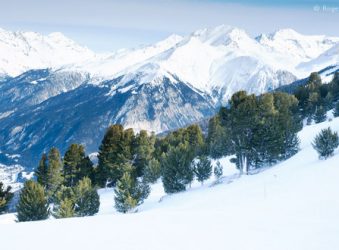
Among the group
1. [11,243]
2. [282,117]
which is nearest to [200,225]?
[11,243]

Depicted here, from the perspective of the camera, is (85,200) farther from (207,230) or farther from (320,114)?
(320,114)

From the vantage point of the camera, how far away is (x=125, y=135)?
79.0 meters

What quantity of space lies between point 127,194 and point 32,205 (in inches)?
470

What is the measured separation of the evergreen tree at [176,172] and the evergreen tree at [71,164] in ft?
59.7

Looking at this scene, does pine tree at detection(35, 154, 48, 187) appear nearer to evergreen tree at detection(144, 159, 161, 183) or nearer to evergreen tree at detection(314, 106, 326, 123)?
evergreen tree at detection(144, 159, 161, 183)

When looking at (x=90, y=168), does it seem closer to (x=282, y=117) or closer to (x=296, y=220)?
(x=282, y=117)

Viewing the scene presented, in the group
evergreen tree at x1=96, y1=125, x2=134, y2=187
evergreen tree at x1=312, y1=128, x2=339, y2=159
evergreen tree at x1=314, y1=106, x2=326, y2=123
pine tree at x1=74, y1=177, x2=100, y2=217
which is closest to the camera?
pine tree at x1=74, y1=177, x2=100, y2=217

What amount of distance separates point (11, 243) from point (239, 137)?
154ft

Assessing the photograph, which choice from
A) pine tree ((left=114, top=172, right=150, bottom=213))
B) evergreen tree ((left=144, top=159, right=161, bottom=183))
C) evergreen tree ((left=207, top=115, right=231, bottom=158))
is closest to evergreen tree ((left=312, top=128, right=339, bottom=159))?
evergreen tree ((left=207, top=115, right=231, bottom=158))

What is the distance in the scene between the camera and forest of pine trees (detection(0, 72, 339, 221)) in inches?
2130

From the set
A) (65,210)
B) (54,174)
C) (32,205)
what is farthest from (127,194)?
(54,174)

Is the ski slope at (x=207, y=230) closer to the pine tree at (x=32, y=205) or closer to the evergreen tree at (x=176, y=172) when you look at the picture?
the pine tree at (x=32, y=205)

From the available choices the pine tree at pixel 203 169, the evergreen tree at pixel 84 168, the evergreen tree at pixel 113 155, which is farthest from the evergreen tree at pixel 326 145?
the evergreen tree at pixel 84 168

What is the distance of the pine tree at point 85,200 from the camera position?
54.0 meters
